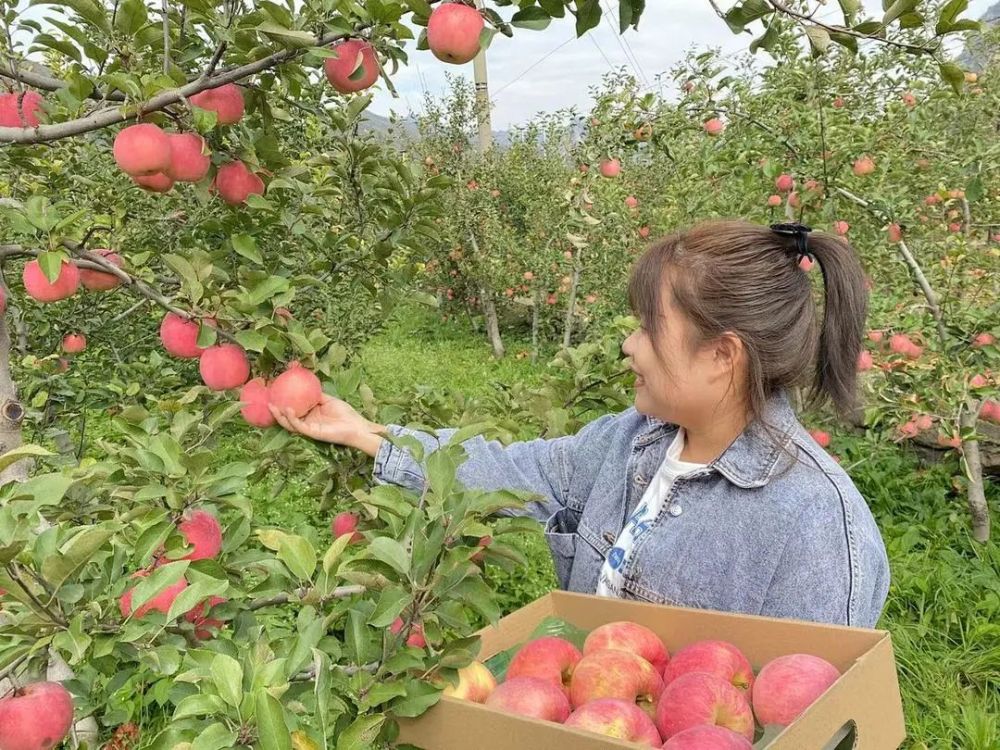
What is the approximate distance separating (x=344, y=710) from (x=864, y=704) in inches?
20.4

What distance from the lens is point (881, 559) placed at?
4.43 feet

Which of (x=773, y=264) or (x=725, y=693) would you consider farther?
(x=773, y=264)

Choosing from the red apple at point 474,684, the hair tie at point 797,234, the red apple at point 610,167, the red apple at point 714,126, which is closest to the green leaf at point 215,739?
the red apple at point 474,684

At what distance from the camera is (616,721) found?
2.92 feet

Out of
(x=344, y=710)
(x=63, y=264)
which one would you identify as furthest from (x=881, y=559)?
(x=63, y=264)

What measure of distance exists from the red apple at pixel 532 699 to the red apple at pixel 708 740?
0.16 metres

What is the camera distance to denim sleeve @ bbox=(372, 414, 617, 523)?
1534 mm

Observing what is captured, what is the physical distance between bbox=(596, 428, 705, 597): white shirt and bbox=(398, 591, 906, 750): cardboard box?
11.9 inches

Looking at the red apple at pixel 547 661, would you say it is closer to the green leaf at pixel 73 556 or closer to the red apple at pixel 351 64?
the green leaf at pixel 73 556

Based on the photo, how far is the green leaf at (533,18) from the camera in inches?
52.2

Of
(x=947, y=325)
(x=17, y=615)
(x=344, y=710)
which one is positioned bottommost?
(x=947, y=325)

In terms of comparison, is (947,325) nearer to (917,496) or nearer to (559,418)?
(917,496)

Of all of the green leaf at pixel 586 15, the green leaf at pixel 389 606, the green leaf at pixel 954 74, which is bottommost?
the green leaf at pixel 389 606

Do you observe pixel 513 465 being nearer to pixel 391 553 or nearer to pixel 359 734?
pixel 391 553
